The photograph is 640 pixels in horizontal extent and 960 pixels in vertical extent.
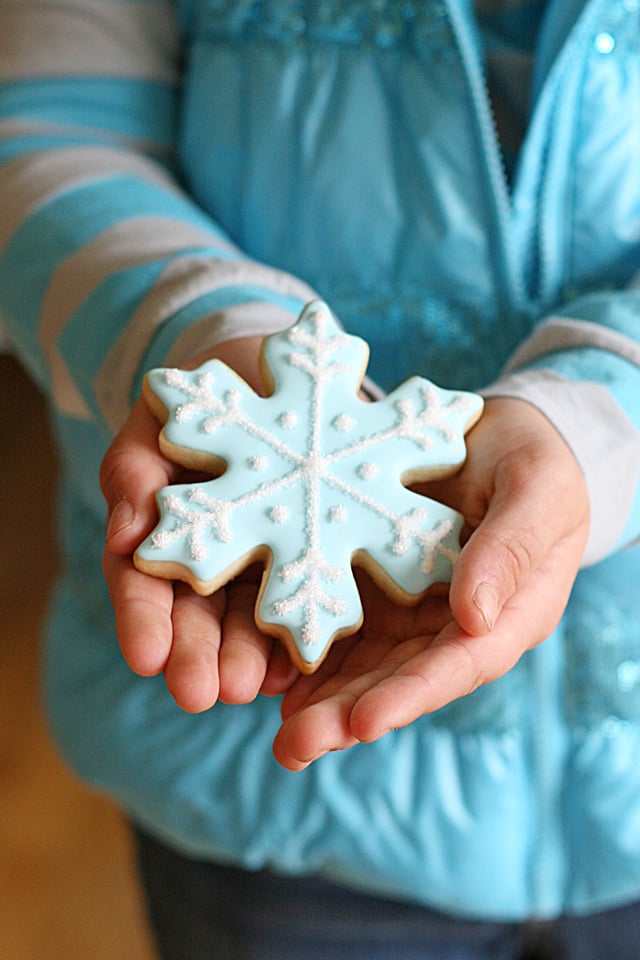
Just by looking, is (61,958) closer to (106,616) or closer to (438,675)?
(106,616)

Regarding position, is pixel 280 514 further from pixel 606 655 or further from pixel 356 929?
pixel 356 929

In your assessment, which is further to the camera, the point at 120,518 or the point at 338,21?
the point at 338,21

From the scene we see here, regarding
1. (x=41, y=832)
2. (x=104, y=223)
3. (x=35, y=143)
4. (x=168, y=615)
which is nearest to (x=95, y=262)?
(x=104, y=223)

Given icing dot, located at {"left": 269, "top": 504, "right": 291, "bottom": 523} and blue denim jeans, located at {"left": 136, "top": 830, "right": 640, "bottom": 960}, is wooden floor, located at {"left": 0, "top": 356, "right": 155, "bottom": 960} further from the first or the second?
icing dot, located at {"left": 269, "top": 504, "right": 291, "bottom": 523}

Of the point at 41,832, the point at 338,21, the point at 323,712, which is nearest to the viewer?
the point at 323,712

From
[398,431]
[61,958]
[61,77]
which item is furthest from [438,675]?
[61,958]

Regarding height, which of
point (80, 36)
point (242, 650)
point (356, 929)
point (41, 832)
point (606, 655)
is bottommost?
point (41, 832)

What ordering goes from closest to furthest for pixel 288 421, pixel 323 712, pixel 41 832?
pixel 323 712
pixel 288 421
pixel 41 832
